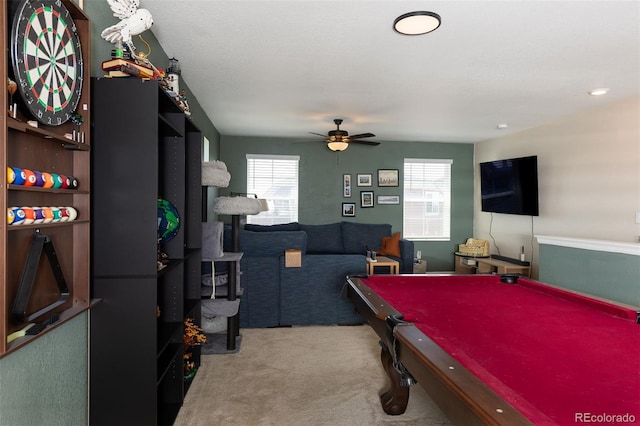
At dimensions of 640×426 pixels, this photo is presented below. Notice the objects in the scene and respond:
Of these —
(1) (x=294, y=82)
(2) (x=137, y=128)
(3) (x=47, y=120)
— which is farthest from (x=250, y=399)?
(1) (x=294, y=82)

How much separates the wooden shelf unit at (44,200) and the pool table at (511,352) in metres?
1.35

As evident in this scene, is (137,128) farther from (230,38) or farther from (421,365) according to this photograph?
(421,365)

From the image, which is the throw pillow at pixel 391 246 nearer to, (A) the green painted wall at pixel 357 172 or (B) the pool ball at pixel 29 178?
(A) the green painted wall at pixel 357 172

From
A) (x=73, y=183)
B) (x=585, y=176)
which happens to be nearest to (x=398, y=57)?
(x=73, y=183)

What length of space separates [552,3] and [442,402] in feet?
7.50

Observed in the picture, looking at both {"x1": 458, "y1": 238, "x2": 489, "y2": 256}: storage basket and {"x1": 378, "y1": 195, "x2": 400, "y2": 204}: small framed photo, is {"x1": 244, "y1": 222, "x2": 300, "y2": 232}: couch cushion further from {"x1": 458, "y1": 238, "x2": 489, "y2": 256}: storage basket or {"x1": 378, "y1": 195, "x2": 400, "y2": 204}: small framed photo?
{"x1": 458, "y1": 238, "x2": 489, "y2": 256}: storage basket

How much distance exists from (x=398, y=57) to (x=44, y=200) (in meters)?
2.59

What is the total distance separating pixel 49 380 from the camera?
4.51ft

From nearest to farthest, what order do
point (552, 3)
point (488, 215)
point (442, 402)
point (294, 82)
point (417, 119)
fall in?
point (442, 402)
point (552, 3)
point (294, 82)
point (417, 119)
point (488, 215)

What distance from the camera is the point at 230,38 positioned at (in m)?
2.64

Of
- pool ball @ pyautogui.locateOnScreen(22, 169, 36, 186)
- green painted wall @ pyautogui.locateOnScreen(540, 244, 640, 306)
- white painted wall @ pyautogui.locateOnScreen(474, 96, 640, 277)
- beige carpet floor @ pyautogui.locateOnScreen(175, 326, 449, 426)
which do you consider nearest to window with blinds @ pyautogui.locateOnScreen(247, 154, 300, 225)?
beige carpet floor @ pyautogui.locateOnScreen(175, 326, 449, 426)

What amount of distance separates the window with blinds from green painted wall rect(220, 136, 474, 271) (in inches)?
4.3

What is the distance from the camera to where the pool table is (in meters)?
1.01

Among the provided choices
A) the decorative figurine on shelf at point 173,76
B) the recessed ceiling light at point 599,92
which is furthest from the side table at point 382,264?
the decorative figurine on shelf at point 173,76
